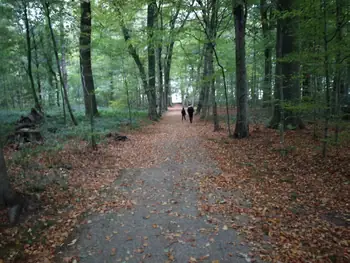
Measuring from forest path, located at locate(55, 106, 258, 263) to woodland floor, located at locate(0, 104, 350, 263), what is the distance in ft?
0.06

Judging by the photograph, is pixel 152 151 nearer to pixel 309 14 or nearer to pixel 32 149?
pixel 32 149

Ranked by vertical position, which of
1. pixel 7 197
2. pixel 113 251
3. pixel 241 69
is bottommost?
pixel 113 251

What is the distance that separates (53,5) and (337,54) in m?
12.4

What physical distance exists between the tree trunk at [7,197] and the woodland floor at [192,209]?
0.80 feet

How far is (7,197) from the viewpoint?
4.38 metres

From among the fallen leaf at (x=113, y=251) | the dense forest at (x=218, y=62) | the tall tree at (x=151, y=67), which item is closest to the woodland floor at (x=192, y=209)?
the fallen leaf at (x=113, y=251)

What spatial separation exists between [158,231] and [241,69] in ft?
27.6

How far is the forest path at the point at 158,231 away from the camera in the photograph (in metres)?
3.57

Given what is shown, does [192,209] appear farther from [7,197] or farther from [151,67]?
[151,67]

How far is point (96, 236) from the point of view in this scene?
415cm

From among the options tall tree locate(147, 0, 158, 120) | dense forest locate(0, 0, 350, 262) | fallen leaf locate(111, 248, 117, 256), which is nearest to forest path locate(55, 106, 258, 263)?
fallen leaf locate(111, 248, 117, 256)

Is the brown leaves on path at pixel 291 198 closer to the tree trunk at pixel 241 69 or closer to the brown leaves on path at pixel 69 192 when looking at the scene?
the tree trunk at pixel 241 69

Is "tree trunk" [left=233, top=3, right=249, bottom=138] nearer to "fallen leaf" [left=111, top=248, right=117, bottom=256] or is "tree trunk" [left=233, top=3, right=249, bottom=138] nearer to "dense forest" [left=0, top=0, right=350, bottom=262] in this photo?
"dense forest" [left=0, top=0, right=350, bottom=262]

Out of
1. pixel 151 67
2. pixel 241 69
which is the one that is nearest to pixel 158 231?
pixel 241 69
